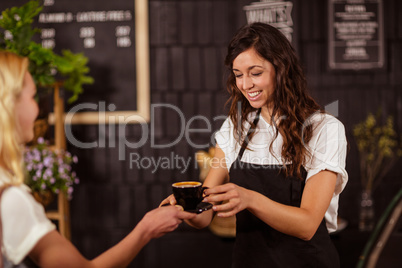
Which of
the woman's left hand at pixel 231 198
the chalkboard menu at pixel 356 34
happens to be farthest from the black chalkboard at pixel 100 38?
the woman's left hand at pixel 231 198

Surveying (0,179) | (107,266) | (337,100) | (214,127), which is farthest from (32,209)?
(337,100)

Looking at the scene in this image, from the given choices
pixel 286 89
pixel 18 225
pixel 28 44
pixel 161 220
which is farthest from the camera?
pixel 28 44

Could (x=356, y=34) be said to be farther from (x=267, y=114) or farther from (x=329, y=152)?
(x=329, y=152)

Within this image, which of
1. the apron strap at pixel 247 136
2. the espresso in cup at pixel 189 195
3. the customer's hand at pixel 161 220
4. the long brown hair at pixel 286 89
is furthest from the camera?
the apron strap at pixel 247 136

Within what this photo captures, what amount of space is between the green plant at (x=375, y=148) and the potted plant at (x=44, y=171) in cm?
222

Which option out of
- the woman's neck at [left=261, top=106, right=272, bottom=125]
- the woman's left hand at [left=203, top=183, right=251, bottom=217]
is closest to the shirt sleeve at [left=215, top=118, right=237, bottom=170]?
the woman's neck at [left=261, top=106, right=272, bottom=125]

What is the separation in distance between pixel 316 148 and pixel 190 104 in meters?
1.96

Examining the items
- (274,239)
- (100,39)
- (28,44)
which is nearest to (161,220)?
(274,239)

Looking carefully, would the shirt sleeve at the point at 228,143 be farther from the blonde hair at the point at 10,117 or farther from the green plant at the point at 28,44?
the green plant at the point at 28,44

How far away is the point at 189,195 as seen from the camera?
4.49ft

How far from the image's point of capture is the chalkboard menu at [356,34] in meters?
3.21

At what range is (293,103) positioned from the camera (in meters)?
1.57

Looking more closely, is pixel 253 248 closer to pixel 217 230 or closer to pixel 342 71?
pixel 217 230

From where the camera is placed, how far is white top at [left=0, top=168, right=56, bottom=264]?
0.91 metres
